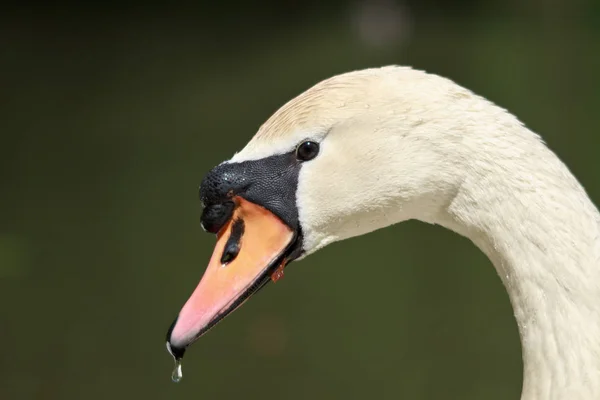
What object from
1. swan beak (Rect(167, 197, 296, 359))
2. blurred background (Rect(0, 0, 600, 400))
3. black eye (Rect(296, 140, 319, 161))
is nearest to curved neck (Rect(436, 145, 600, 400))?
black eye (Rect(296, 140, 319, 161))

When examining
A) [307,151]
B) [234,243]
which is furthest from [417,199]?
[234,243]

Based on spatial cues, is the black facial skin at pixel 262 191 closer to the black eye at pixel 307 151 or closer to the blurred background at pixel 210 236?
the black eye at pixel 307 151

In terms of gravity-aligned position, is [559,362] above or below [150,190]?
above

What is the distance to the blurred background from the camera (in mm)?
4262

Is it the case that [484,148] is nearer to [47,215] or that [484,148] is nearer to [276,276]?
[276,276]

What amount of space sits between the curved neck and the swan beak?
0.42m

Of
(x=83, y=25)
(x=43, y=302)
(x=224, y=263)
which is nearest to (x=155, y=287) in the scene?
(x=43, y=302)

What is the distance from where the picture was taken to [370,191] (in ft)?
5.99

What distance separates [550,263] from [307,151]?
529 millimetres

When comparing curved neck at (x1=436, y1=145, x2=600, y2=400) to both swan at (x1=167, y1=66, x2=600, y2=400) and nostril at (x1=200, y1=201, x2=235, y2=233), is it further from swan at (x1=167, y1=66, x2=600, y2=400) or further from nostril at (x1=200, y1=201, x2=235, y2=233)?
nostril at (x1=200, y1=201, x2=235, y2=233)

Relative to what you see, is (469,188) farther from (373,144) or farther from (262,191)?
(262,191)

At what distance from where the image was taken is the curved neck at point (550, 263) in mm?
Answer: 1608

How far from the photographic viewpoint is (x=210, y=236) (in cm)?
564

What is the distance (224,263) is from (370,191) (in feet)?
1.10
